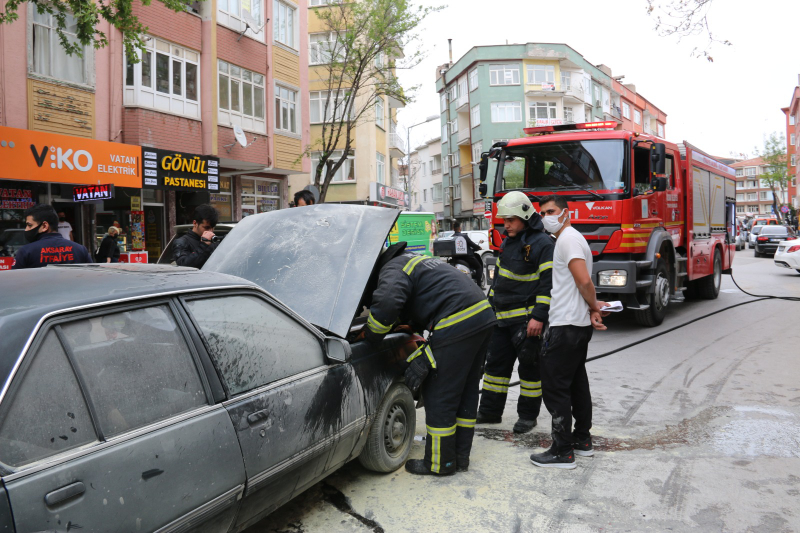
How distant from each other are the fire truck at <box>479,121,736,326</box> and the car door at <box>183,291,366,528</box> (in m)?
6.25

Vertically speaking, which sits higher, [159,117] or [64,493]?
[159,117]

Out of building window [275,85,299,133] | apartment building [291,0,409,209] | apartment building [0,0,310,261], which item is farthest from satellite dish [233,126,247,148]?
apartment building [291,0,409,209]

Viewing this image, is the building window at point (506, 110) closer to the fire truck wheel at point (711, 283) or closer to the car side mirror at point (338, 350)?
Answer: the fire truck wheel at point (711, 283)

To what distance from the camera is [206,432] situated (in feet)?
7.93

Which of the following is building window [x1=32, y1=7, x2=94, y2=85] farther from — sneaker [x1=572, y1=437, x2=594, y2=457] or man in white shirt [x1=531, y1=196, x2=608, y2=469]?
sneaker [x1=572, y1=437, x2=594, y2=457]

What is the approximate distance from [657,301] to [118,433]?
29.6ft

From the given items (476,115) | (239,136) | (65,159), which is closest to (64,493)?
(65,159)

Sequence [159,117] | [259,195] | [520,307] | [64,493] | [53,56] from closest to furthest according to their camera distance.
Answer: [64,493] → [520,307] → [53,56] → [159,117] → [259,195]

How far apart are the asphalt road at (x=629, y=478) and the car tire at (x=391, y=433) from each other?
4.6 inches

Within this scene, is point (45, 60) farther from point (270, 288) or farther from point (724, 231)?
point (724, 231)

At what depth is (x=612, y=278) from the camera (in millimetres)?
8703

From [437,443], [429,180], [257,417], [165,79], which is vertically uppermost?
[429,180]

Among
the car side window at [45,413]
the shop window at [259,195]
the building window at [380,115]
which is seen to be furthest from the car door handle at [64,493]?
the building window at [380,115]

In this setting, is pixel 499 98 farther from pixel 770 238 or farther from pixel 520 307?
pixel 520 307
